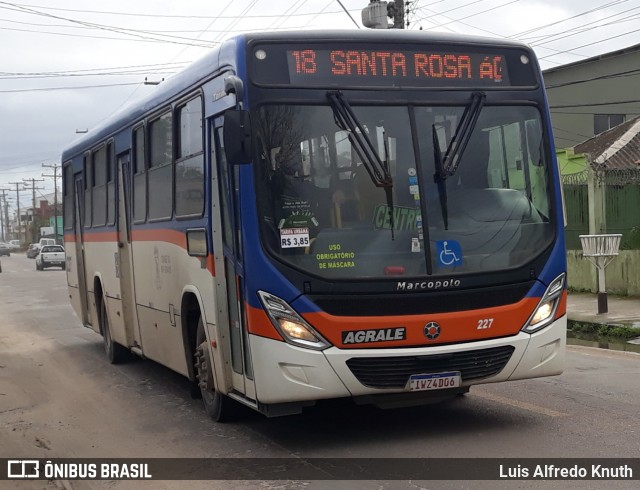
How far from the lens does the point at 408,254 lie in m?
7.25

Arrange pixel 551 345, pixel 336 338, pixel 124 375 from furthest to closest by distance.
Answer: pixel 124 375
pixel 551 345
pixel 336 338

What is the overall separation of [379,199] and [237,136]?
1.20 m

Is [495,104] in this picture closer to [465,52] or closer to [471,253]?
[465,52]

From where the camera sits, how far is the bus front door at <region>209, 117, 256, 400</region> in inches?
291

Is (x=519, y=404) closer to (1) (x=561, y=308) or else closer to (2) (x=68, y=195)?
(1) (x=561, y=308)

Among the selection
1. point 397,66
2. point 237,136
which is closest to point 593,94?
point 397,66

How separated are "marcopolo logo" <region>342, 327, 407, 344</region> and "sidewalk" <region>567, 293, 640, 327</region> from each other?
9389mm

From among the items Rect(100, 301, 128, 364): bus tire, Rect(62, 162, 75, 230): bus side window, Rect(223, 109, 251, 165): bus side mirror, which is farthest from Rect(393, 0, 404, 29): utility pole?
Rect(223, 109, 251, 165): bus side mirror

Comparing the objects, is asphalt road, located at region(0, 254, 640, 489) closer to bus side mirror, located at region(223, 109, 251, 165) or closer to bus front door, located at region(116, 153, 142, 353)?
bus front door, located at region(116, 153, 142, 353)

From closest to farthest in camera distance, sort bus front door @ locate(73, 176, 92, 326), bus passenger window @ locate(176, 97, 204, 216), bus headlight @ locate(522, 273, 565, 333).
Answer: bus headlight @ locate(522, 273, 565, 333) → bus passenger window @ locate(176, 97, 204, 216) → bus front door @ locate(73, 176, 92, 326)

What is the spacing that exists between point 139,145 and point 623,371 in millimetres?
6120

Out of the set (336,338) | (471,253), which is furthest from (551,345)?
(336,338)

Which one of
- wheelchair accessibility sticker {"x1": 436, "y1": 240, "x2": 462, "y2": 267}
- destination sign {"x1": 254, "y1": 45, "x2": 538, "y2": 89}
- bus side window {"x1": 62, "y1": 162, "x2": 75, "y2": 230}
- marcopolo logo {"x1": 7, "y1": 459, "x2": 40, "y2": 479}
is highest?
destination sign {"x1": 254, "y1": 45, "x2": 538, "y2": 89}

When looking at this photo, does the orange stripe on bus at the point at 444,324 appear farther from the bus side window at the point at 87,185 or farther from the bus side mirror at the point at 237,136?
the bus side window at the point at 87,185
